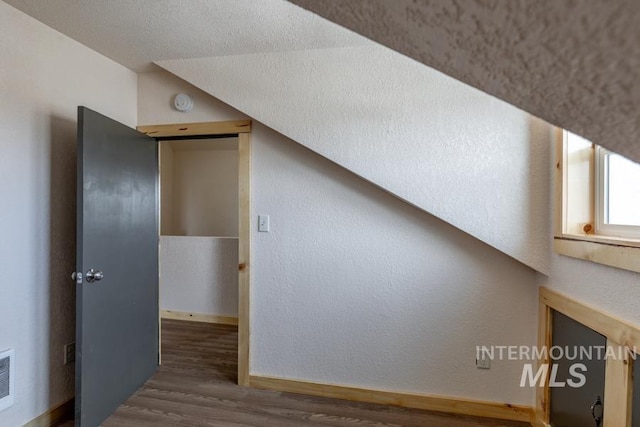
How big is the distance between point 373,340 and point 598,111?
72.9 inches

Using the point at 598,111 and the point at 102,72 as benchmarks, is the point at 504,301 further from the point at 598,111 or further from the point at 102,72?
the point at 102,72

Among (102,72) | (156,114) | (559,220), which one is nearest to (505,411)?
(559,220)

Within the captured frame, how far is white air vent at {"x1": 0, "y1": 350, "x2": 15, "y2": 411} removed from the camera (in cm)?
152

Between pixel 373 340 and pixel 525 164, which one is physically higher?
pixel 525 164

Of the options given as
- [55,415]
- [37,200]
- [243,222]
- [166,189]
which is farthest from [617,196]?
[166,189]

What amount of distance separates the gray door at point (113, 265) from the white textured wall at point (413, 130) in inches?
29.7

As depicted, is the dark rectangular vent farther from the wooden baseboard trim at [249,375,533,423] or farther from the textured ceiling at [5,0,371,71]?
the textured ceiling at [5,0,371,71]

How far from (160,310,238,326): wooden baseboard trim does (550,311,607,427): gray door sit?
2.92 m

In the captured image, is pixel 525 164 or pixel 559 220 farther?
pixel 525 164

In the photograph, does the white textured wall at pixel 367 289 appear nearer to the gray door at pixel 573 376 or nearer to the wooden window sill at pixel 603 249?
the gray door at pixel 573 376

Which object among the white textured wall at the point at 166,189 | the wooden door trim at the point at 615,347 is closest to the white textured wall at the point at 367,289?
the wooden door trim at the point at 615,347

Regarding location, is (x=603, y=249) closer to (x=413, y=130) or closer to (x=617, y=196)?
(x=617, y=196)

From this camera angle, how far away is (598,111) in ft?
1.43

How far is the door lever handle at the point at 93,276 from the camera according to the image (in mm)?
1654
